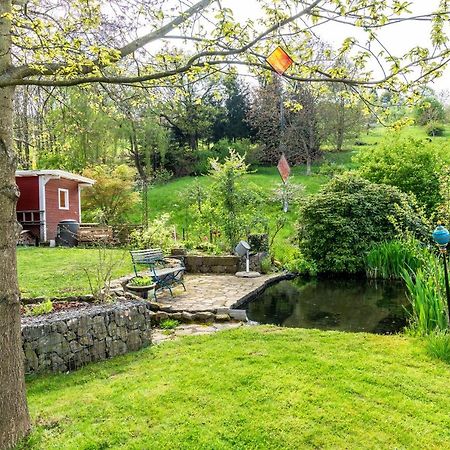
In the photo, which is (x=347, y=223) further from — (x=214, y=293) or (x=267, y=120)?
(x=267, y=120)

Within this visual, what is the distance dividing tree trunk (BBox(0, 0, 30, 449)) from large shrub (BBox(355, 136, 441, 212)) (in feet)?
42.0

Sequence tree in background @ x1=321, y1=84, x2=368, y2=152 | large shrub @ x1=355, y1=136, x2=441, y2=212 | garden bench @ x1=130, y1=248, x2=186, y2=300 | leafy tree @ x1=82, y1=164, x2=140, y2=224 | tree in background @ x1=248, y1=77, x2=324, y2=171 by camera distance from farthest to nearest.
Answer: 1. tree in background @ x1=321, y1=84, x2=368, y2=152
2. tree in background @ x1=248, y1=77, x2=324, y2=171
3. leafy tree @ x1=82, y1=164, x2=140, y2=224
4. large shrub @ x1=355, y1=136, x2=441, y2=212
5. garden bench @ x1=130, y1=248, x2=186, y2=300

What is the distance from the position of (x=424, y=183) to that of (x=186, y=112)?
16.7 m

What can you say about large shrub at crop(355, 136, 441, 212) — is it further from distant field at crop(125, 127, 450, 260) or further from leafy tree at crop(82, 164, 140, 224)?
leafy tree at crop(82, 164, 140, 224)

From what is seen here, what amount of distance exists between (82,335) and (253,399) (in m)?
2.27

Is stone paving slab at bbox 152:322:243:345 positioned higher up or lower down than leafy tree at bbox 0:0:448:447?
lower down

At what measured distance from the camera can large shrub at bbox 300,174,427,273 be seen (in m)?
11.5

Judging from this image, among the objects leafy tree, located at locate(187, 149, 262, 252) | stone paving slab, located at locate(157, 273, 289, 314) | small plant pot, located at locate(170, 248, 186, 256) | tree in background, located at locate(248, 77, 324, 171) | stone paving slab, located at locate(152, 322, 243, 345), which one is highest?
tree in background, located at locate(248, 77, 324, 171)

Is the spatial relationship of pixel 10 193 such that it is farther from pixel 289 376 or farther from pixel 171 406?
pixel 289 376

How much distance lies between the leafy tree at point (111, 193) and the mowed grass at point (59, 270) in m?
5.75

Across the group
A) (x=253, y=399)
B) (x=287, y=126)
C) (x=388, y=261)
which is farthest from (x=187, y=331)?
(x=287, y=126)

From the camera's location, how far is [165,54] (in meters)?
2.96

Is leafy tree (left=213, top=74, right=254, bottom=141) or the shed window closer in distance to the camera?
the shed window

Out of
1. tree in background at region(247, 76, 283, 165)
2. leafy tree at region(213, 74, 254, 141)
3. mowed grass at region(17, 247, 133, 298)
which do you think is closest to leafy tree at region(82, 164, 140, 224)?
mowed grass at region(17, 247, 133, 298)
